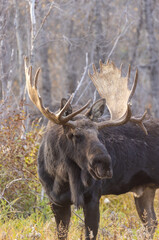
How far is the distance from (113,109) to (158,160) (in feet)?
2.87

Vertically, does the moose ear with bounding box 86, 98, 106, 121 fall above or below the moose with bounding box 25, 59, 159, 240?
above

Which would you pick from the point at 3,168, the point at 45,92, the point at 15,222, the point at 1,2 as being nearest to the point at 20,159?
the point at 3,168

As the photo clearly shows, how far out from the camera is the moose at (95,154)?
5.02m

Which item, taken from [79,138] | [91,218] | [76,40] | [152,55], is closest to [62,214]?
[91,218]

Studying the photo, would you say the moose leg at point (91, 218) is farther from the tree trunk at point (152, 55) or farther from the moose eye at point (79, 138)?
the tree trunk at point (152, 55)

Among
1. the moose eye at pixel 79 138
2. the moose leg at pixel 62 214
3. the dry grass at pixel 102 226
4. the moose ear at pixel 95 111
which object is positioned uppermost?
the moose ear at pixel 95 111

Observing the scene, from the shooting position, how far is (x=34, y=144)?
7.32 m

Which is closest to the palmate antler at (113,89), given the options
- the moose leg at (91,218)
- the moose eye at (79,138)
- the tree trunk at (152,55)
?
the moose eye at (79,138)

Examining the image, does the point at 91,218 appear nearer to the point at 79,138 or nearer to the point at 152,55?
the point at 79,138

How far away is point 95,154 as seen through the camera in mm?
4719

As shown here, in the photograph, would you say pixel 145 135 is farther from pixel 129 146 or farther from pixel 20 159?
pixel 20 159

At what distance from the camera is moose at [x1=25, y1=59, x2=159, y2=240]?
5.02 meters

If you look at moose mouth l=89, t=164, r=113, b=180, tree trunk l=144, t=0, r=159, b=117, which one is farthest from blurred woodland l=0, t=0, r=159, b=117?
moose mouth l=89, t=164, r=113, b=180

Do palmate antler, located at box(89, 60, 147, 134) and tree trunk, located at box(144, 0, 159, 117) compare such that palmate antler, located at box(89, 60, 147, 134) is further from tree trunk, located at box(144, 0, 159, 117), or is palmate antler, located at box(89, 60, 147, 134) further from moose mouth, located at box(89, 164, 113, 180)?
tree trunk, located at box(144, 0, 159, 117)
